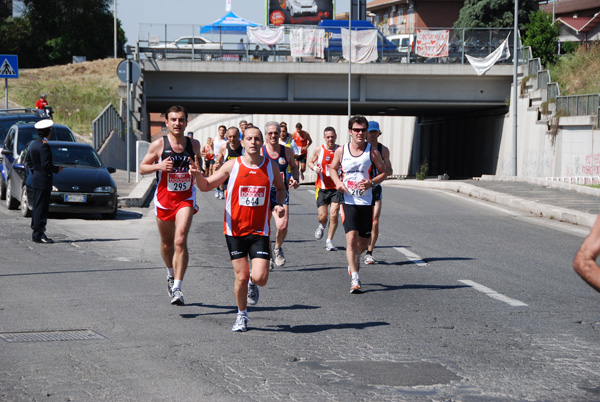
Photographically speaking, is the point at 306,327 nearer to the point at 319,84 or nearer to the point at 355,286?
the point at 355,286

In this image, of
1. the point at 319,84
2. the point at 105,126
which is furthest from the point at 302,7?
the point at 105,126

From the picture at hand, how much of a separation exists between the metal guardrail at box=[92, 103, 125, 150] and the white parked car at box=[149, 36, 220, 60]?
4.45 m

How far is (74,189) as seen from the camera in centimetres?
1812

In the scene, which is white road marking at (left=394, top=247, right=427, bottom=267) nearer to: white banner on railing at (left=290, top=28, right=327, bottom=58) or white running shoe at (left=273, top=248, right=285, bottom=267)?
white running shoe at (left=273, top=248, right=285, bottom=267)

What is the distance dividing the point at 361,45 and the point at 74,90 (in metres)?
17.5

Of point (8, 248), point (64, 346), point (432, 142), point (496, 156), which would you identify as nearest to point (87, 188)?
point (8, 248)

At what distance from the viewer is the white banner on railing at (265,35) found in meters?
41.5

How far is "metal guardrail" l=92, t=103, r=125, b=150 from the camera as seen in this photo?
30938 mm

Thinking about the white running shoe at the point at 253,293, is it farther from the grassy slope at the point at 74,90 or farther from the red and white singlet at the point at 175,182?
the grassy slope at the point at 74,90

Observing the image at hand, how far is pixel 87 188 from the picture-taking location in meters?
18.2

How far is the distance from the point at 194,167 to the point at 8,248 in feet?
21.7

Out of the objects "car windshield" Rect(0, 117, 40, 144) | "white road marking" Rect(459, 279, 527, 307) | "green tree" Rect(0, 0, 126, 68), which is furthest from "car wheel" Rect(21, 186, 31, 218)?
"green tree" Rect(0, 0, 126, 68)

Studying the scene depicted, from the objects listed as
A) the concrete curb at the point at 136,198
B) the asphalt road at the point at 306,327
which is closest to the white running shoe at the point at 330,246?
the asphalt road at the point at 306,327

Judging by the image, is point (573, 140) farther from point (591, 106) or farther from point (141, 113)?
point (141, 113)
